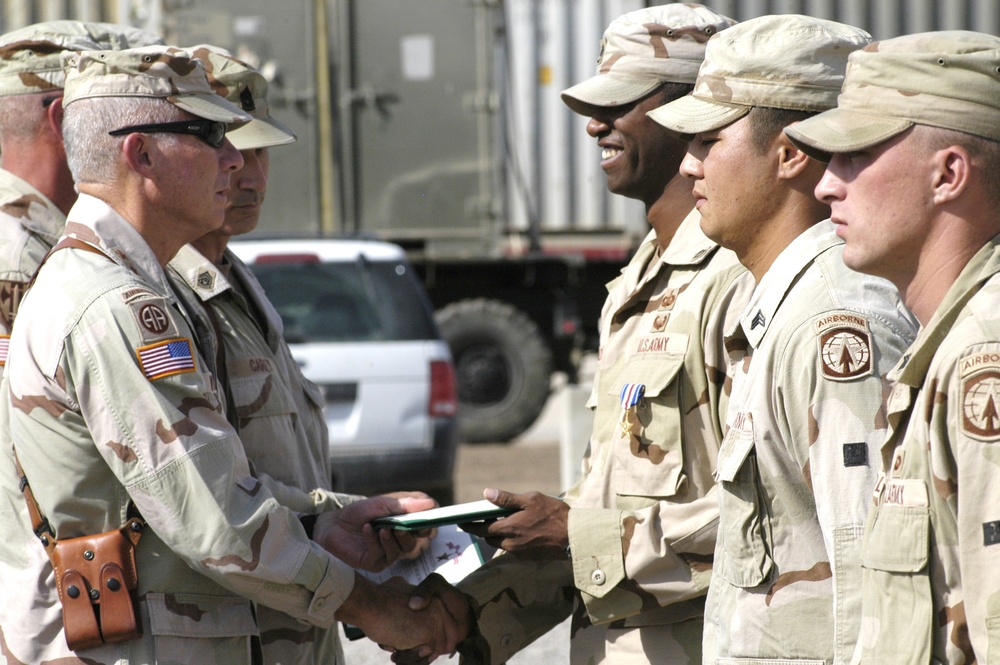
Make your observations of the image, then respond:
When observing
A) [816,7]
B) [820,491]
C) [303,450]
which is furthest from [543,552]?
[816,7]

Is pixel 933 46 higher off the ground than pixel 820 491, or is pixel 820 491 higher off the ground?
pixel 933 46

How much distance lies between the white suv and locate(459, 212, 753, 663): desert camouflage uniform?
15.3ft

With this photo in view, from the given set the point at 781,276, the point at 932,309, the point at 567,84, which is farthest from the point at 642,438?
the point at 567,84

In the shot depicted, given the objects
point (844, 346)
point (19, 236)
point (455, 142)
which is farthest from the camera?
point (455, 142)

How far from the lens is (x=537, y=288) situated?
12172 mm

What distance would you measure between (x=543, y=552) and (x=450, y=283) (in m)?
9.09

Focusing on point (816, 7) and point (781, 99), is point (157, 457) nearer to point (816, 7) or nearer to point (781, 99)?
point (781, 99)

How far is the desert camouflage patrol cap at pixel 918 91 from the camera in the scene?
6.47ft

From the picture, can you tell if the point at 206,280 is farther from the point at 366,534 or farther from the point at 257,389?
the point at 366,534

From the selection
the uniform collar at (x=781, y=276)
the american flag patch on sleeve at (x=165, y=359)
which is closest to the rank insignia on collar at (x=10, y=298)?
the american flag patch on sleeve at (x=165, y=359)

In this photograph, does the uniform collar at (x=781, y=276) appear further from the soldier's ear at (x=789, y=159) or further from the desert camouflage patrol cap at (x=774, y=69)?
the desert camouflage patrol cap at (x=774, y=69)

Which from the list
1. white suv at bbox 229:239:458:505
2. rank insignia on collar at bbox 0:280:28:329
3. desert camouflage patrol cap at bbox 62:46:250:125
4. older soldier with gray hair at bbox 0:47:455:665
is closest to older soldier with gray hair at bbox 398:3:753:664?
older soldier with gray hair at bbox 0:47:455:665

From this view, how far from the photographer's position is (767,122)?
266 centimetres

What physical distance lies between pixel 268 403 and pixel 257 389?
5 centimetres
